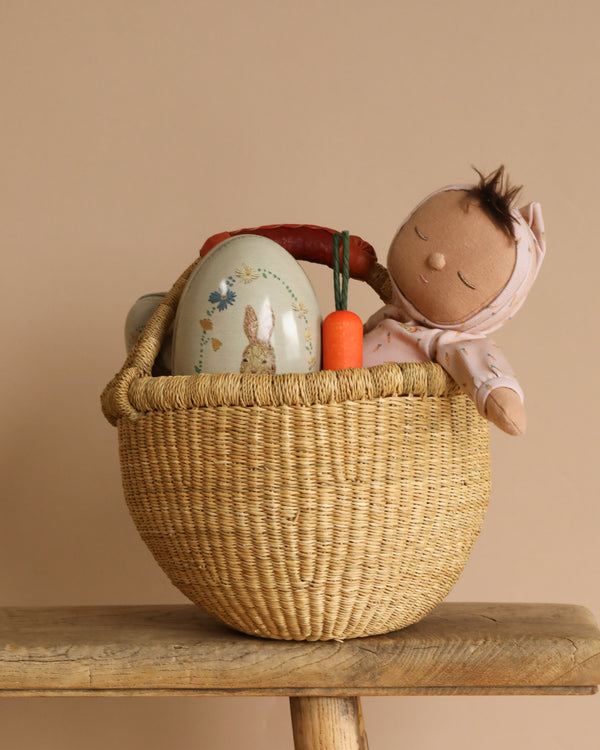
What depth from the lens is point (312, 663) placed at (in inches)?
30.0

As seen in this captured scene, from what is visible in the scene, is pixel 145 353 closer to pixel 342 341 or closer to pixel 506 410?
pixel 342 341

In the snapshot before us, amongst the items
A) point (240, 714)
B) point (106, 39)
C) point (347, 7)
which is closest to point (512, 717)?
point (240, 714)

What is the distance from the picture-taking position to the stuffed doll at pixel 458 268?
79cm

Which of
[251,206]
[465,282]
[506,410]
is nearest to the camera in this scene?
[506,410]

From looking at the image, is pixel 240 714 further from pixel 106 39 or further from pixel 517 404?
pixel 106 39

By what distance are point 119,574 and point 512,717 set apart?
625mm

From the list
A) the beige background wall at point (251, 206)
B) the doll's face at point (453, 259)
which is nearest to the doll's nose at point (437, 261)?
the doll's face at point (453, 259)

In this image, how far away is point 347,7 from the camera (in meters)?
1.37

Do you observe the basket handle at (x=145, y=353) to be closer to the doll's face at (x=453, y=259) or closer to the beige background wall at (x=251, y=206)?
the doll's face at (x=453, y=259)

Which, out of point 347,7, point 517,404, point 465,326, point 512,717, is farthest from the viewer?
→ point 347,7

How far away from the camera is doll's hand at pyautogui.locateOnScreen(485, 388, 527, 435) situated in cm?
68

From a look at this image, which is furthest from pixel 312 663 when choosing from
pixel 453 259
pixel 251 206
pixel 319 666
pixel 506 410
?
pixel 251 206

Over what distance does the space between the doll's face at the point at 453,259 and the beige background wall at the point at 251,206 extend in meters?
0.49

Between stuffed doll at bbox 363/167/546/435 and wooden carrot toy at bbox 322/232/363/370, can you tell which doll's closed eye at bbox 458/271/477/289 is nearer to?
stuffed doll at bbox 363/167/546/435
